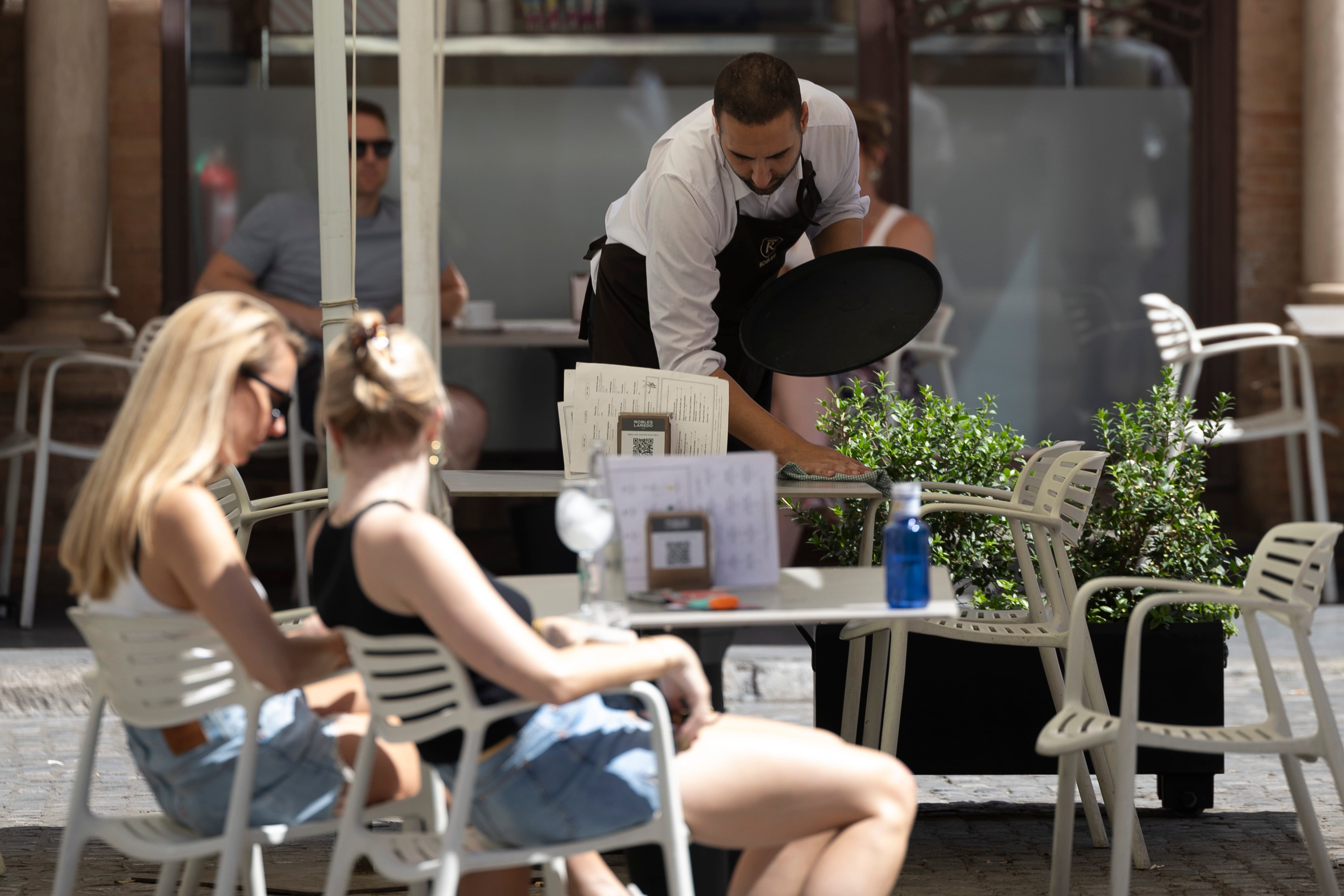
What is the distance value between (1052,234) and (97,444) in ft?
14.2

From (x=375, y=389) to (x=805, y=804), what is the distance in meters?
0.94

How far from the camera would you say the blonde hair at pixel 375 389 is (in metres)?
2.58

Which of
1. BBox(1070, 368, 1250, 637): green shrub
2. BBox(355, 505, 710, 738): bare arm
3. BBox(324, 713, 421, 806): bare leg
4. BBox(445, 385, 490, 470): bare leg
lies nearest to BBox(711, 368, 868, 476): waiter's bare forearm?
BBox(1070, 368, 1250, 637): green shrub

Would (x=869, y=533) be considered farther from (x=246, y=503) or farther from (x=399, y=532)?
(x=399, y=532)

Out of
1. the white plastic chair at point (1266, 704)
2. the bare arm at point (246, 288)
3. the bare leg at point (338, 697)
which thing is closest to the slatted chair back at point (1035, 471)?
the white plastic chair at point (1266, 704)

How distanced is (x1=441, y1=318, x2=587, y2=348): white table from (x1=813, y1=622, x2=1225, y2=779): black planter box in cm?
280

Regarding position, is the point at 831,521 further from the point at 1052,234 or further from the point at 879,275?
the point at 1052,234

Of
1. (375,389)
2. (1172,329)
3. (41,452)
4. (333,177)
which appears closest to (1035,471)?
Answer: (333,177)

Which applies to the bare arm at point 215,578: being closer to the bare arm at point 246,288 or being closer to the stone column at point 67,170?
the bare arm at point 246,288

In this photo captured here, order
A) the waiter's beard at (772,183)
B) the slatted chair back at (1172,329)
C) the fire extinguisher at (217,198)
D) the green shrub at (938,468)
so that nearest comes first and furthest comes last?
the waiter's beard at (772,183) < the green shrub at (938,468) < the slatted chair back at (1172,329) < the fire extinguisher at (217,198)

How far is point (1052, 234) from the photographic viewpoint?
307 inches

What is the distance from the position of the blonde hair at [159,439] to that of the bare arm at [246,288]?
410 centimetres

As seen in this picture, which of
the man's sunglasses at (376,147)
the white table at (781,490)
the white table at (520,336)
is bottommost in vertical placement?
the white table at (781,490)

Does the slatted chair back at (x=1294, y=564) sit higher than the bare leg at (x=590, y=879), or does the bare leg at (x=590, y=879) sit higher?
the slatted chair back at (x=1294, y=564)
